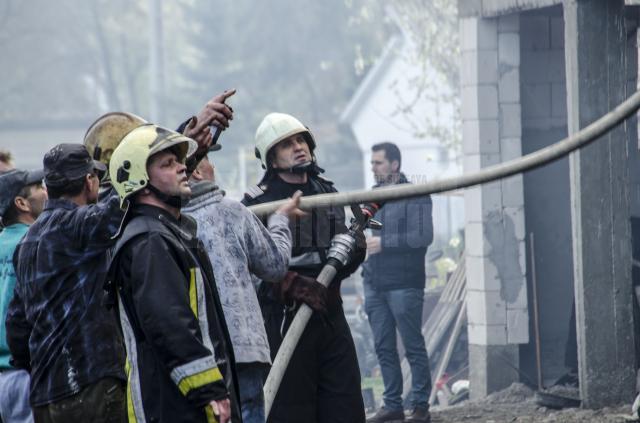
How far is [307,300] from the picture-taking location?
6.95 meters

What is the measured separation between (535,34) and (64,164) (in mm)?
6645

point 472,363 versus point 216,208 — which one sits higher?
point 216,208

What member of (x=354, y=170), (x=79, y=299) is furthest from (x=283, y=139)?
(x=354, y=170)

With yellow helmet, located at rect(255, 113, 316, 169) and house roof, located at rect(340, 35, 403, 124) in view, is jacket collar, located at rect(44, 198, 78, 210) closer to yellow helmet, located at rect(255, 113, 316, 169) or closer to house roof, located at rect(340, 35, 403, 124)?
yellow helmet, located at rect(255, 113, 316, 169)

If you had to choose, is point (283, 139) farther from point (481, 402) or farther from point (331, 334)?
point (481, 402)

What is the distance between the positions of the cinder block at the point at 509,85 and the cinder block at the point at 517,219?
96cm

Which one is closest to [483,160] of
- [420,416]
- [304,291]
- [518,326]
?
[518,326]

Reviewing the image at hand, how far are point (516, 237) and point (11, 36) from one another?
62.6 m

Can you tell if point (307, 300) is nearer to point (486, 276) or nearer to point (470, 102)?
point (486, 276)

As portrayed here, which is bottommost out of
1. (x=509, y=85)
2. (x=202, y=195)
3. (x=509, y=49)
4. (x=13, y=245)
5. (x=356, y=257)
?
(x=356, y=257)

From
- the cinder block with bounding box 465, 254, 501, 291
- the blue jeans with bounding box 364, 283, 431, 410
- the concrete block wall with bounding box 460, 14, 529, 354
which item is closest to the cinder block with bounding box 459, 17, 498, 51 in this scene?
the concrete block wall with bounding box 460, 14, 529, 354

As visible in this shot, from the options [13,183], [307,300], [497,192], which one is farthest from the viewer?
[497,192]

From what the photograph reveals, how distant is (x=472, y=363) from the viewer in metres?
11.5

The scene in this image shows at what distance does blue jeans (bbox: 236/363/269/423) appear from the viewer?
19.8 feet
